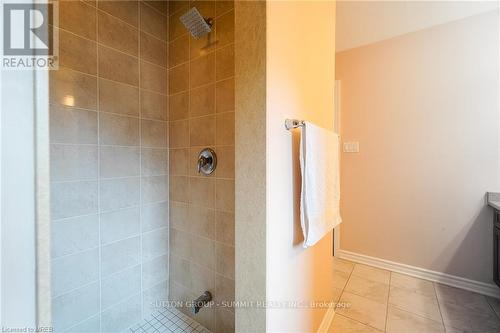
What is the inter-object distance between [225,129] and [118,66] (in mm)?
814

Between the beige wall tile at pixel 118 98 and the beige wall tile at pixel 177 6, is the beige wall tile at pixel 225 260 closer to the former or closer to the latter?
the beige wall tile at pixel 118 98

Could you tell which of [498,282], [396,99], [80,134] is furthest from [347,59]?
[80,134]

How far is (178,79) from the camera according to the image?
165 cm

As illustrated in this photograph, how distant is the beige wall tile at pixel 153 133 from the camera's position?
157 centimetres

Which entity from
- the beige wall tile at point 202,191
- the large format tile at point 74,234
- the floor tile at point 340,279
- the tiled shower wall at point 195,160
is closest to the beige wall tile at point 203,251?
the tiled shower wall at point 195,160

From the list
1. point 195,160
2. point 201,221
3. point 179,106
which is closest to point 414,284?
point 201,221

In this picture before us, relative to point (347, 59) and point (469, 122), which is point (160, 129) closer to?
point (347, 59)

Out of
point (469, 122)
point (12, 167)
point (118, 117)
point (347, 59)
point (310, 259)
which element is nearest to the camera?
point (12, 167)

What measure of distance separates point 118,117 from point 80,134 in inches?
9.6

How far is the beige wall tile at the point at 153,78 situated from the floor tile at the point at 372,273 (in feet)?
8.19

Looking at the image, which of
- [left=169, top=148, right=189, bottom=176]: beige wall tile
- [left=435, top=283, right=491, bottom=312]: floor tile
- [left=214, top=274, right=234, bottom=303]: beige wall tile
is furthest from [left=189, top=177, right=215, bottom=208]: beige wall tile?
[left=435, top=283, right=491, bottom=312]: floor tile

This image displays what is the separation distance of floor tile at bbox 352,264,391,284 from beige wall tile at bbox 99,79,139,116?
2506 millimetres

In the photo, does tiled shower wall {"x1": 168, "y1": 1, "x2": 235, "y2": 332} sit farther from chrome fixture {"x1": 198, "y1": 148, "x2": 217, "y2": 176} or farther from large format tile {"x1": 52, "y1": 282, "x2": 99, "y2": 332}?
large format tile {"x1": 52, "y1": 282, "x2": 99, "y2": 332}

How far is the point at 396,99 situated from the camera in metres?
2.23
